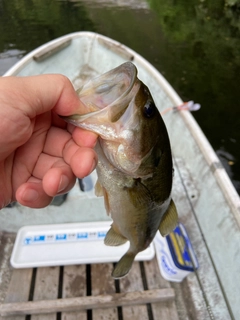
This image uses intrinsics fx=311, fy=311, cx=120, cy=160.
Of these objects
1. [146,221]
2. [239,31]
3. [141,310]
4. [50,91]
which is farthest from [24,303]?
[239,31]

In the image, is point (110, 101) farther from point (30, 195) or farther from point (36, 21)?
point (36, 21)

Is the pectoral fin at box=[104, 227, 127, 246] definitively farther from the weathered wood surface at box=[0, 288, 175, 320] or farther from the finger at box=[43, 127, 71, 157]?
the weathered wood surface at box=[0, 288, 175, 320]

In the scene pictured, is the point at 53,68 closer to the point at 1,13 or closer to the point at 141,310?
the point at 141,310

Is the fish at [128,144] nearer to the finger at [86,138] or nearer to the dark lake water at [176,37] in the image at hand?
the finger at [86,138]

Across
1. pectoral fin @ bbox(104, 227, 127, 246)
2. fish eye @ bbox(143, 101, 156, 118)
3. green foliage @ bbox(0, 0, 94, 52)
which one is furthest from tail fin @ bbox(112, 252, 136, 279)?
green foliage @ bbox(0, 0, 94, 52)

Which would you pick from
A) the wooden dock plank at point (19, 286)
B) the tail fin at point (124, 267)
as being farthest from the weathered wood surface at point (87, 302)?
the tail fin at point (124, 267)

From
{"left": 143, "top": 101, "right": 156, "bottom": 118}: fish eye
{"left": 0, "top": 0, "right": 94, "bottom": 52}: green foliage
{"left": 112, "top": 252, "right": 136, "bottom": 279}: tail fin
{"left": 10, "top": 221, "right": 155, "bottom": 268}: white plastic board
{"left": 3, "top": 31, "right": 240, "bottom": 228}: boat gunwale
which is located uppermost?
{"left": 143, "top": 101, "right": 156, "bottom": 118}: fish eye

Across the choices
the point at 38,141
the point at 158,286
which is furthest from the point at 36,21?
the point at 38,141
